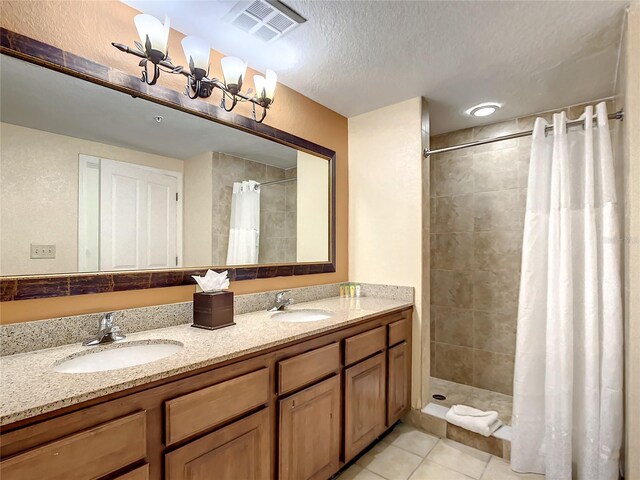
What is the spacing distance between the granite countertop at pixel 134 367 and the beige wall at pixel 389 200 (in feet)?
2.42

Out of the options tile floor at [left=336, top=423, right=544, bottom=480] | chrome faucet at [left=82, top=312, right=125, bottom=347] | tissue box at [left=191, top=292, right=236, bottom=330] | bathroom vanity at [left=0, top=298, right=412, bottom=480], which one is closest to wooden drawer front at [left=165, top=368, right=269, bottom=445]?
bathroom vanity at [left=0, top=298, right=412, bottom=480]

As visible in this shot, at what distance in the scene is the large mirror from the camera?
47.9 inches

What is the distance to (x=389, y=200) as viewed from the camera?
8.28 ft

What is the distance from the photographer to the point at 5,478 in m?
0.75

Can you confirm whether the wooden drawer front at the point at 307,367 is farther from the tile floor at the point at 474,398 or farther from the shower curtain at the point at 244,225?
the tile floor at the point at 474,398

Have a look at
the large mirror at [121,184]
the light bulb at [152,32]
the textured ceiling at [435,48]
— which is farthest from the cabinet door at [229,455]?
the textured ceiling at [435,48]

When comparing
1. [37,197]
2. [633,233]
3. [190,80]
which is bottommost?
[633,233]

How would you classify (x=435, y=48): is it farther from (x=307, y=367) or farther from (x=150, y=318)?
(x=150, y=318)

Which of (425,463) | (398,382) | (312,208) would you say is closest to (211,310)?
(312,208)

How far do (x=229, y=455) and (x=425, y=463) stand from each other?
133 centimetres

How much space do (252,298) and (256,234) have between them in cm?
40

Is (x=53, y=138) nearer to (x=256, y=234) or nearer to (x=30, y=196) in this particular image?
(x=30, y=196)

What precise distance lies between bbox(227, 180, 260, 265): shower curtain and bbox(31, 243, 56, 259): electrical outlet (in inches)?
31.6

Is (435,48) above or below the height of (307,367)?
above
